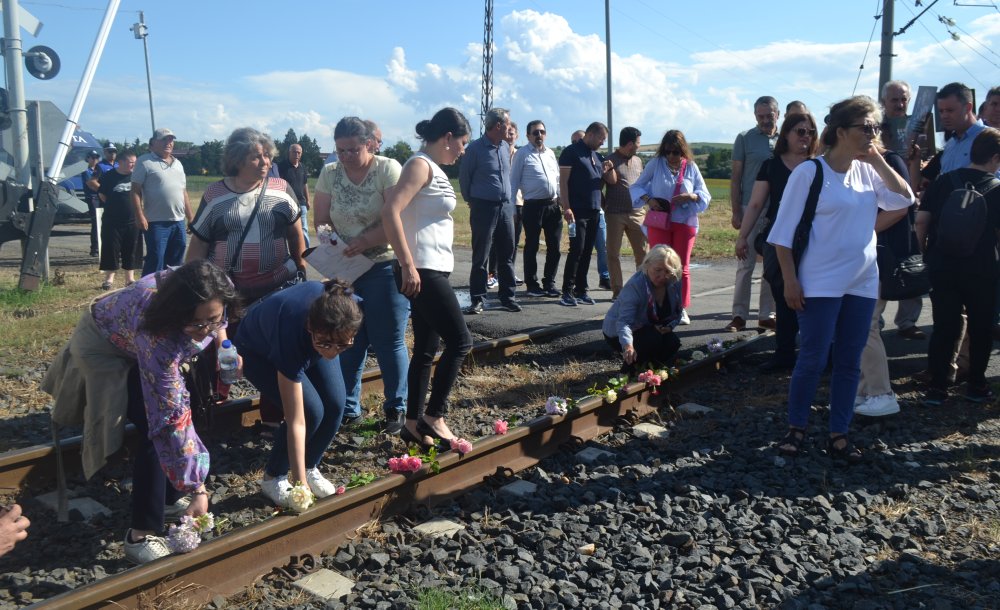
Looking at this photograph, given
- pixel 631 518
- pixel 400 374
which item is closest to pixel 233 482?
pixel 400 374

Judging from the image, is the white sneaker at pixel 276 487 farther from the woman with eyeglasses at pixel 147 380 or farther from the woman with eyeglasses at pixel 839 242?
the woman with eyeglasses at pixel 839 242

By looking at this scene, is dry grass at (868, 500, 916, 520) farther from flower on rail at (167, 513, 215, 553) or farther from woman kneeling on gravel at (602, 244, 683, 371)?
flower on rail at (167, 513, 215, 553)

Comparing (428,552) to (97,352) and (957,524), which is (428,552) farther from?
(957,524)

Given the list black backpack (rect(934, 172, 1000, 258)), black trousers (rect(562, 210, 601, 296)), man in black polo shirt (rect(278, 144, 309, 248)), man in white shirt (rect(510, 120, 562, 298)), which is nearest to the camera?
black backpack (rect(934, 172, 1000, 258))

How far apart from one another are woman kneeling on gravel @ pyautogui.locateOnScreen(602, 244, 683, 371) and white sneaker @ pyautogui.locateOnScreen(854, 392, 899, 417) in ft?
5.18

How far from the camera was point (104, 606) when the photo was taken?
318 centimetres

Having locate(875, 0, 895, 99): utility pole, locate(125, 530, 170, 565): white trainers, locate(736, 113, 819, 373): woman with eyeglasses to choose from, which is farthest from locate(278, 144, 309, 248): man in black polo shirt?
locate(875, 0, 895, 99): utility pole

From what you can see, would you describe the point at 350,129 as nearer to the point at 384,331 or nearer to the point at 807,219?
the point at 384,331

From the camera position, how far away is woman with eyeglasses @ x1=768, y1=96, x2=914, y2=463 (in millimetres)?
4801

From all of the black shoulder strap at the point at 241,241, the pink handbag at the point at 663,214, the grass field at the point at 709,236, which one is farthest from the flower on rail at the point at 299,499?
the grass field at the point at 709,236

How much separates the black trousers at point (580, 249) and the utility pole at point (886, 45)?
950 centimetres

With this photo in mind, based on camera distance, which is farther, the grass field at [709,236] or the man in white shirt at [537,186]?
the grass field at [709,236]

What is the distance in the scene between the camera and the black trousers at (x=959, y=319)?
606cm

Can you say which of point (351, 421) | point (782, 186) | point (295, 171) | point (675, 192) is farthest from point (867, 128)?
point (295, 171)
